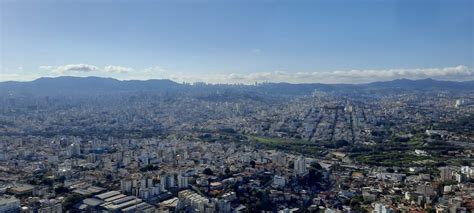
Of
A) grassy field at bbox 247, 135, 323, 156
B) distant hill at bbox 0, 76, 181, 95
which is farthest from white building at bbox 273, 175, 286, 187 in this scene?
distant hill at bbox 0, 76, 181, 95

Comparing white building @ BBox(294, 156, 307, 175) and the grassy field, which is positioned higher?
white building @ BBox(294, 156, 307, 175)

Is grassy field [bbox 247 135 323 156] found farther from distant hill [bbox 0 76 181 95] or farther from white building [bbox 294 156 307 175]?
distant hill [bbox 0 76 181 95]

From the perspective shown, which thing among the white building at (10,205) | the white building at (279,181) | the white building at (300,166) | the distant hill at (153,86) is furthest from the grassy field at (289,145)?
the distant hill at (153,86)

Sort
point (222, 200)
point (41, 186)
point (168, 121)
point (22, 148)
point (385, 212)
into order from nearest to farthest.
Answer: point (385, 212) → point (222, 200) → point (41, 186) → point (22, 148) → point (168, 121)

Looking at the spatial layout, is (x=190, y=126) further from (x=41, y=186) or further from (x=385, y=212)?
(x=385, y=212)

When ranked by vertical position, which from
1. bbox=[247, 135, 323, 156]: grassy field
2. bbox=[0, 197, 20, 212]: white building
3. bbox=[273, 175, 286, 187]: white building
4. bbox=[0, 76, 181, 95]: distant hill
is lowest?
bbox=[247, 135, 323, 156]: grassy field

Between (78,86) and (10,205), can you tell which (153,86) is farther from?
(10,205)

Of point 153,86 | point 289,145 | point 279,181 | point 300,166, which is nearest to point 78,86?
point 153,86

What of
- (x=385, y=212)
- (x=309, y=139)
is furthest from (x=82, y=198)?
(x=309, y=139)
